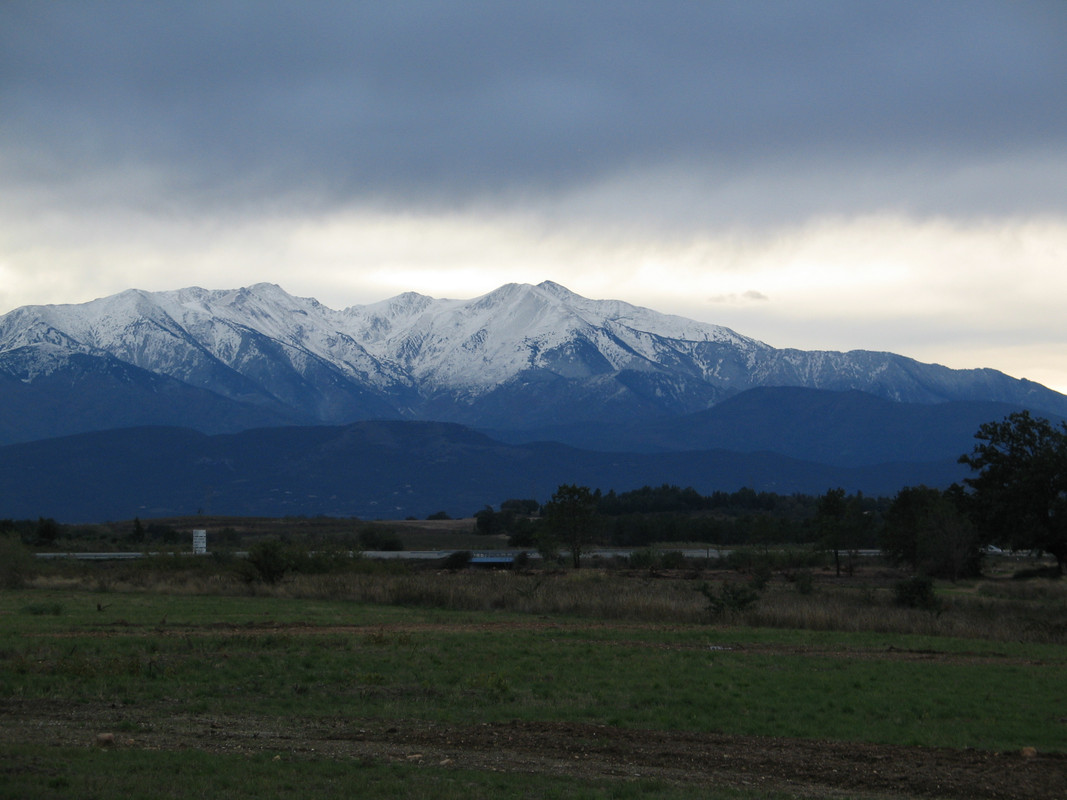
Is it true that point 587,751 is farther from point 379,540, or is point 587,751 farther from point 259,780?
point 379,540

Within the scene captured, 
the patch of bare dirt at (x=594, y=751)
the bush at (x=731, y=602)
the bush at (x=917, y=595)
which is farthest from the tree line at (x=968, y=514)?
the patch of bare dirt at (x=594, y=751)

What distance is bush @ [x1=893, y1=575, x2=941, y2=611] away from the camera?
36906 mm

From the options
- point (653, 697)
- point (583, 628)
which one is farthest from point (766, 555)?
point (653, 697)

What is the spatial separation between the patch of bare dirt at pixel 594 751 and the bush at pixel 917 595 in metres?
23.0

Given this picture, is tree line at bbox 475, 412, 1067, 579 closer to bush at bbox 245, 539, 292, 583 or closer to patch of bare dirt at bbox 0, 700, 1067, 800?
bush at bbox 245, 539, 292, 583

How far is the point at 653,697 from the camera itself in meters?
18.6

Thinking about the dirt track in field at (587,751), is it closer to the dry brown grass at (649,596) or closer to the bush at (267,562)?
the dry brown grass at (649,596)

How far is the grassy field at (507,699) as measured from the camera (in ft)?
42.4

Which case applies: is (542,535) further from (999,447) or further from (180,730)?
(180,730)

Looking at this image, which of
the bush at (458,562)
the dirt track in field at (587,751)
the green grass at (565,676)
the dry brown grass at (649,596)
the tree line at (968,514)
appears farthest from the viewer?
the bush at (458,562)

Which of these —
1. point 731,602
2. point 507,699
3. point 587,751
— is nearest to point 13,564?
point 731,602

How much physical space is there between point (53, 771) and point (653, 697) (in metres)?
10.4

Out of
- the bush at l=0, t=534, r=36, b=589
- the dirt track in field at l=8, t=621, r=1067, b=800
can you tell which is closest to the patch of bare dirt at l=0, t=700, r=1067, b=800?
the dirt track in field at l=8, t=621, r=1067, b=800

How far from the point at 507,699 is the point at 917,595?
24268 mm
